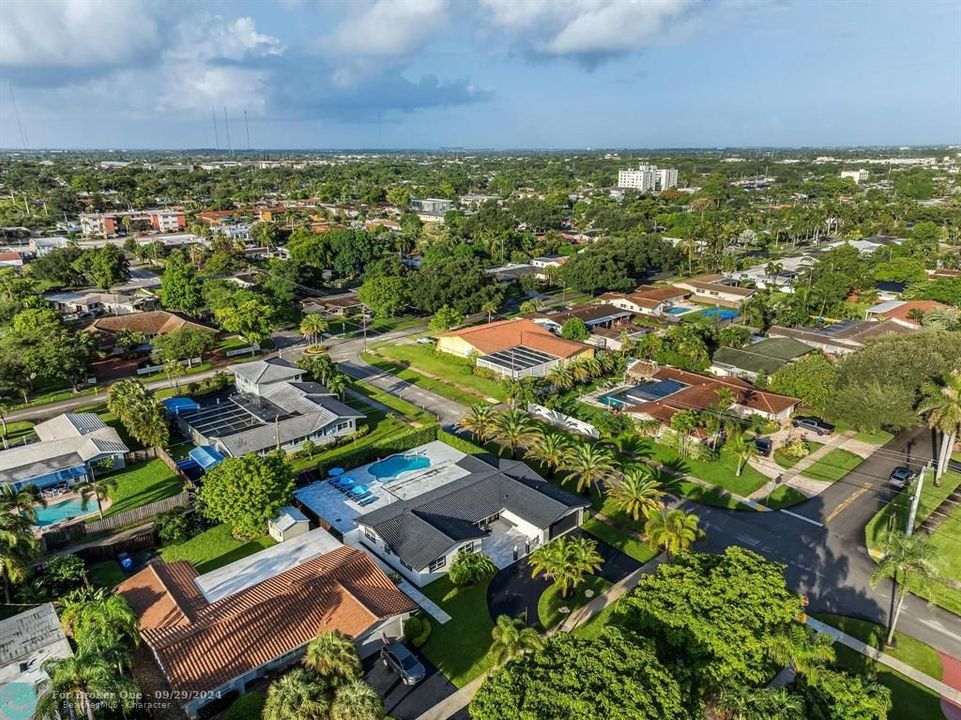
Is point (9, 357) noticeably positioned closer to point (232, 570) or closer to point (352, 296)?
point (232, 570)

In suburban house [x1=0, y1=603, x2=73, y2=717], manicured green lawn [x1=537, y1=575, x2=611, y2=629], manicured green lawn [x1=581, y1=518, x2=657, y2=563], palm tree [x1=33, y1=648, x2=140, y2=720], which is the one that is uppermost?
palm tree [x1=33, y1=648, x2=140, y2=720]

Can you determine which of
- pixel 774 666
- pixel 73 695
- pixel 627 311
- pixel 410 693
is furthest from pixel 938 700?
pixel 627 311

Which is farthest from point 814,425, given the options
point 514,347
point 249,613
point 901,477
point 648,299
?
point 249,613

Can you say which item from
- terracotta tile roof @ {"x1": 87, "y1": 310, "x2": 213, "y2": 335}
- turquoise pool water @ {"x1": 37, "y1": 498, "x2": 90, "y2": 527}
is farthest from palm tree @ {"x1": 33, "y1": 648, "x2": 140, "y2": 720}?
terracotta tile roof @ {"x1": 87, "y1": 310, "x2": 213, "y2": 335}

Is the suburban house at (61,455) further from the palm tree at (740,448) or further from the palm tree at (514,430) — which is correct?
the palm tree at (740,448)

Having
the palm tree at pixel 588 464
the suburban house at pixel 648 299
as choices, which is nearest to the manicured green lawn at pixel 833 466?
the palm tree at pixel 588 464

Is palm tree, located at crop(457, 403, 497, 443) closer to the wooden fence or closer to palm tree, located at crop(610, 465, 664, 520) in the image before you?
palm tree, located at crop(610, 465, 664, 520)

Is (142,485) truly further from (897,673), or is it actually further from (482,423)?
(897,673)
